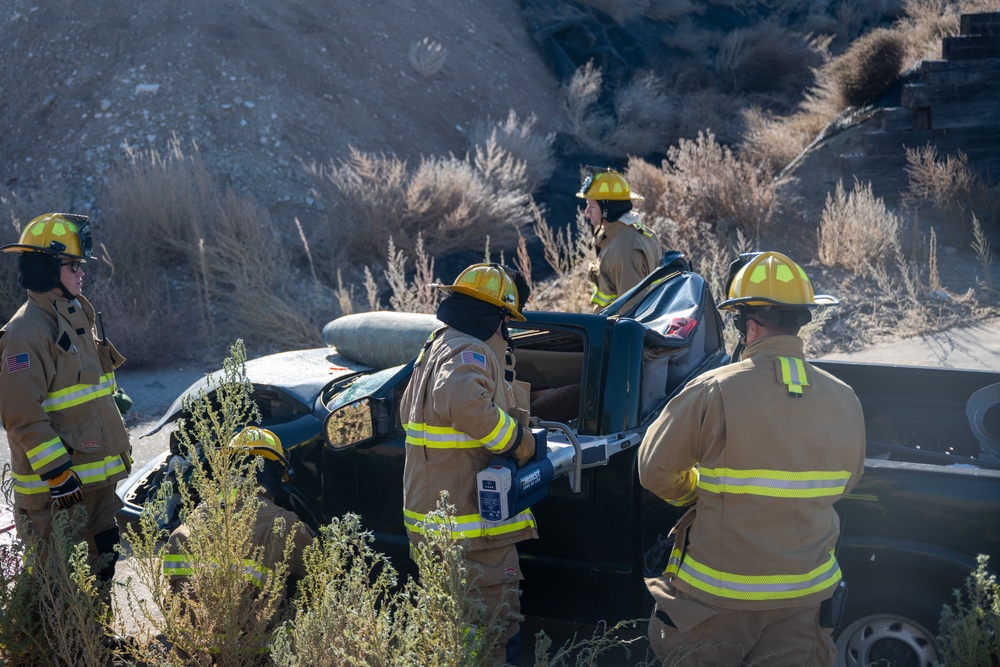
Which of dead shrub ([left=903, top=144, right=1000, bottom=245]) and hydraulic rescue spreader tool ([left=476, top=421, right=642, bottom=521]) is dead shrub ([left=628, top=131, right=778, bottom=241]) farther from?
hydraulic rescue spreader tool ([left=476, top=421, right=642, bottom=521])

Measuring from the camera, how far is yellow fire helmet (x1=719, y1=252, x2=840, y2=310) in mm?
2951

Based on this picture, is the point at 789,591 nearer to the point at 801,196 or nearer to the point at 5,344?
the point at 5,344

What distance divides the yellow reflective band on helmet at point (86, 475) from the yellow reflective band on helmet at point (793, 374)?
322cm

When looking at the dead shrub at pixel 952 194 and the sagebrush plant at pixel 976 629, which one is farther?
the dead shrub at pixel 952 194

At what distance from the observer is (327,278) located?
12.4m

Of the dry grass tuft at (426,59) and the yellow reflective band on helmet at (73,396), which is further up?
the dry grass tuft at (426,59)

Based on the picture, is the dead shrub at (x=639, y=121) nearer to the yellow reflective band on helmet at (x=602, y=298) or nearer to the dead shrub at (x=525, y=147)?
the dead shrub at (x=525, y=147)

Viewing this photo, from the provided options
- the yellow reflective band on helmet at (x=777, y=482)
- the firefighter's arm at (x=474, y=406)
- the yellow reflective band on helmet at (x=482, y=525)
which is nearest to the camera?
the yellow reflective band on helmet at (x=777, y=482)

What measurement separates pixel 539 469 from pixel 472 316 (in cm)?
65

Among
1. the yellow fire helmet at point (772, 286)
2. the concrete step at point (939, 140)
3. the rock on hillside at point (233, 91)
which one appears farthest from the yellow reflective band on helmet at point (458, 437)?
the concrete step at point (939, 140)

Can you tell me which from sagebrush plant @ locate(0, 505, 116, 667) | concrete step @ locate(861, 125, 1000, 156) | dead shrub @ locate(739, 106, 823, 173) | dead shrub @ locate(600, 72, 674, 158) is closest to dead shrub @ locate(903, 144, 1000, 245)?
concrete step @ locate(861, 125, 1000, 156)

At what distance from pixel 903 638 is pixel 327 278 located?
9878 mm

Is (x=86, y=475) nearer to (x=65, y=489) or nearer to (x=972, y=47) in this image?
(x=65, y=489)

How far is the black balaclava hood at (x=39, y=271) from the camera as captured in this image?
4289 mm
